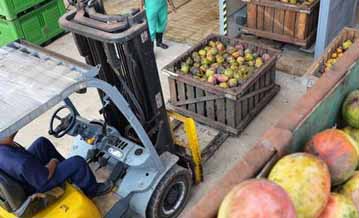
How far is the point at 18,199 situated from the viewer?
3.14 meters

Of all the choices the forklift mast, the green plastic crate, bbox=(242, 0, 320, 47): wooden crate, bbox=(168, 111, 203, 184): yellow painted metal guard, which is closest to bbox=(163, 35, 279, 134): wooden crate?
bbox=(168, 111, 203, 184): yellow painted metal guard

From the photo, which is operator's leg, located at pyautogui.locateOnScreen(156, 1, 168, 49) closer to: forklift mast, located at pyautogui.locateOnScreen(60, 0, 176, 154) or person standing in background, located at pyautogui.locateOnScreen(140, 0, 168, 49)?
person standing in background, located at pyautogui.locateOnScreen(140, 0, 168, 49)

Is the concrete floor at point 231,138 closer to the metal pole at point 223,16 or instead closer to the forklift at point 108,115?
the forklift at point 108,115

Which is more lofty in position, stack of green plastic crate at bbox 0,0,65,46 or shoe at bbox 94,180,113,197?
stack of green plastic crate at bbox 0,0,65,46

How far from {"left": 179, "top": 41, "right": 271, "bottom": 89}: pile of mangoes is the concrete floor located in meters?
0.71

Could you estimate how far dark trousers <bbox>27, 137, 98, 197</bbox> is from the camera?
3545mm

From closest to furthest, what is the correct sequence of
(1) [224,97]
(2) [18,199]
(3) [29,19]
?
(2) [18,199], (1) [224,97], (3) [29,19]

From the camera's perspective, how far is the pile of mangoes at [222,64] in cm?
530

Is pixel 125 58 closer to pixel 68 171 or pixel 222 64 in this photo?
pixel 68 171

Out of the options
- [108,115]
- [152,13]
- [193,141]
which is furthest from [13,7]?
[193,141]

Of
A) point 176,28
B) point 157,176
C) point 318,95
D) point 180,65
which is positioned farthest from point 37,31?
point 318,95

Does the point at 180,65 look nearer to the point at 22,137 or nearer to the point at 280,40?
the point at 280,40

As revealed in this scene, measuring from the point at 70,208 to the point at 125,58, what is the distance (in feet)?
4.73

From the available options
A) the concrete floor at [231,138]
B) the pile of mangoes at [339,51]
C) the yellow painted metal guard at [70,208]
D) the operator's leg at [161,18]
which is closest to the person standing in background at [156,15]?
the operator's leg at [161,18]
